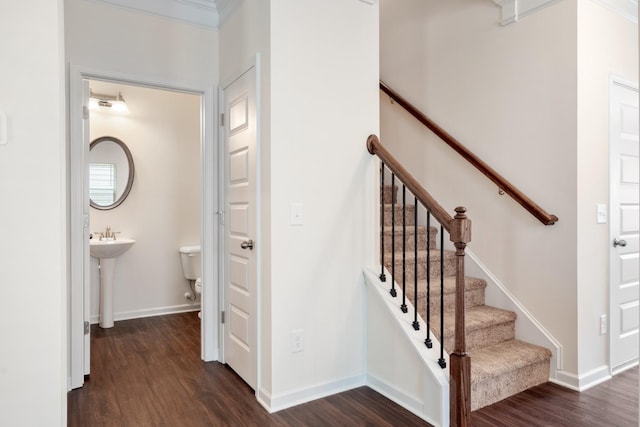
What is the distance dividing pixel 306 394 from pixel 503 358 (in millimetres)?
1202

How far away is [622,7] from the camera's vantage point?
9.23 feet

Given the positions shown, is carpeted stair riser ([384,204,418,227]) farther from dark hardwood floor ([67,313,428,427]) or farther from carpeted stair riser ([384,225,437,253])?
dark hardwood floor ([67,313,428,427])

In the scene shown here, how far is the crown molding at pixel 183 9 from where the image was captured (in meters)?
2.83

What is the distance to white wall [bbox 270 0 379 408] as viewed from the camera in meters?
2.36

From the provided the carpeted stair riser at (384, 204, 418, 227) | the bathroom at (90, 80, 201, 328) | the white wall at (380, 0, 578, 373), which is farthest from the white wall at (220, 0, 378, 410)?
the bathroom at (90, 80, 201, 328)

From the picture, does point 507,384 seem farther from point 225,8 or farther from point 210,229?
point 225,8

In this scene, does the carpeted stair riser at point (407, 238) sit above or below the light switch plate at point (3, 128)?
below

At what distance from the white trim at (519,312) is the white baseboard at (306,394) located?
113cm

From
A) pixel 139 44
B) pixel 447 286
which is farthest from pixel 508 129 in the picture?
pixel 139 44

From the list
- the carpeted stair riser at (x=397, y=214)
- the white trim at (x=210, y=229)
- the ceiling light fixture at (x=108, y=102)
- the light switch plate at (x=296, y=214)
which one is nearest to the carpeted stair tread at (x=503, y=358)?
the carpeted stair riser at (x=397, y=214)

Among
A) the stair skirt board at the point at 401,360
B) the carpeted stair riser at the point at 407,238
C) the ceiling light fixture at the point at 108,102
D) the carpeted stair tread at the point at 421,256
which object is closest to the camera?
the stair skirt board at the point at 401,360

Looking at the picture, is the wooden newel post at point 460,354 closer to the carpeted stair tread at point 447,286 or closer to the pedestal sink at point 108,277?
the carpeted stair tread at point 447,286

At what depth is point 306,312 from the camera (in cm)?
244

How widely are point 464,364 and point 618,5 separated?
2618 mm
